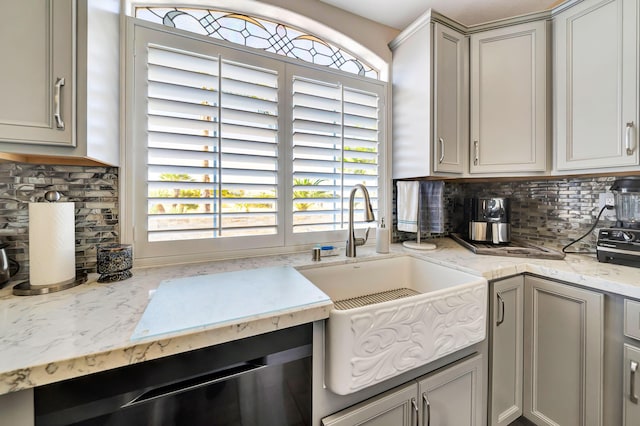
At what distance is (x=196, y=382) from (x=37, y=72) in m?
1.01

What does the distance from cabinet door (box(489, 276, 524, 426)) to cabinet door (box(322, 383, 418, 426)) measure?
0.54m

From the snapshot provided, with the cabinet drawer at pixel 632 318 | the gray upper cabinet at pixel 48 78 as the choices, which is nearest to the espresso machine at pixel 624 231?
the cabinet drawer at pixel 632 318

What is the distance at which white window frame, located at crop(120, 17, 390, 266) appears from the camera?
3.62 feet

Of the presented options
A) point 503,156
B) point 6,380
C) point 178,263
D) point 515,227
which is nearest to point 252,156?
point 178,263

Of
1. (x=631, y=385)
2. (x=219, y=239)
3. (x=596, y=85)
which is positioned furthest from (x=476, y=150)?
(x=219, y=239)

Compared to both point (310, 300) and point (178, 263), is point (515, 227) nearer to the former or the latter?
point (310, 300)

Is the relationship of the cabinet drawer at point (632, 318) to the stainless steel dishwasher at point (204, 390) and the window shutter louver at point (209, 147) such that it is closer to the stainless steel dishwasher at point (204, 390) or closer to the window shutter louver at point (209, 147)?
the stainless steel dishwasher at point (204, 390)

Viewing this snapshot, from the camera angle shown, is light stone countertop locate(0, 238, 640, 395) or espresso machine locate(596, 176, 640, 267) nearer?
light stone countertop locate(0, 238, 640, 395)

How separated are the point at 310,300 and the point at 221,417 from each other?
382mm

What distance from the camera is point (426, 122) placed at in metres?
1.46

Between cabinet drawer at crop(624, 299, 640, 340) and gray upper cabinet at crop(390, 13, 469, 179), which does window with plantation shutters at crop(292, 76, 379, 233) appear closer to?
Answer: gray upper cabinet at crop(390, 13, 469, 179)

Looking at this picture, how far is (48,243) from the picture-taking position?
0.81 m

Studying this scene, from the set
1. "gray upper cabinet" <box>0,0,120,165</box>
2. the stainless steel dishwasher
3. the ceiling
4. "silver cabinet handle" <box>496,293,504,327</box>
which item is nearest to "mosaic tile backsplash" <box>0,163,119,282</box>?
"gray upper cabinet" <box>0,0,120,165</box>

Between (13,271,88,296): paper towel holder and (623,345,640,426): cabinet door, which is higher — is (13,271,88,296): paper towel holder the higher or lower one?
the higher one
